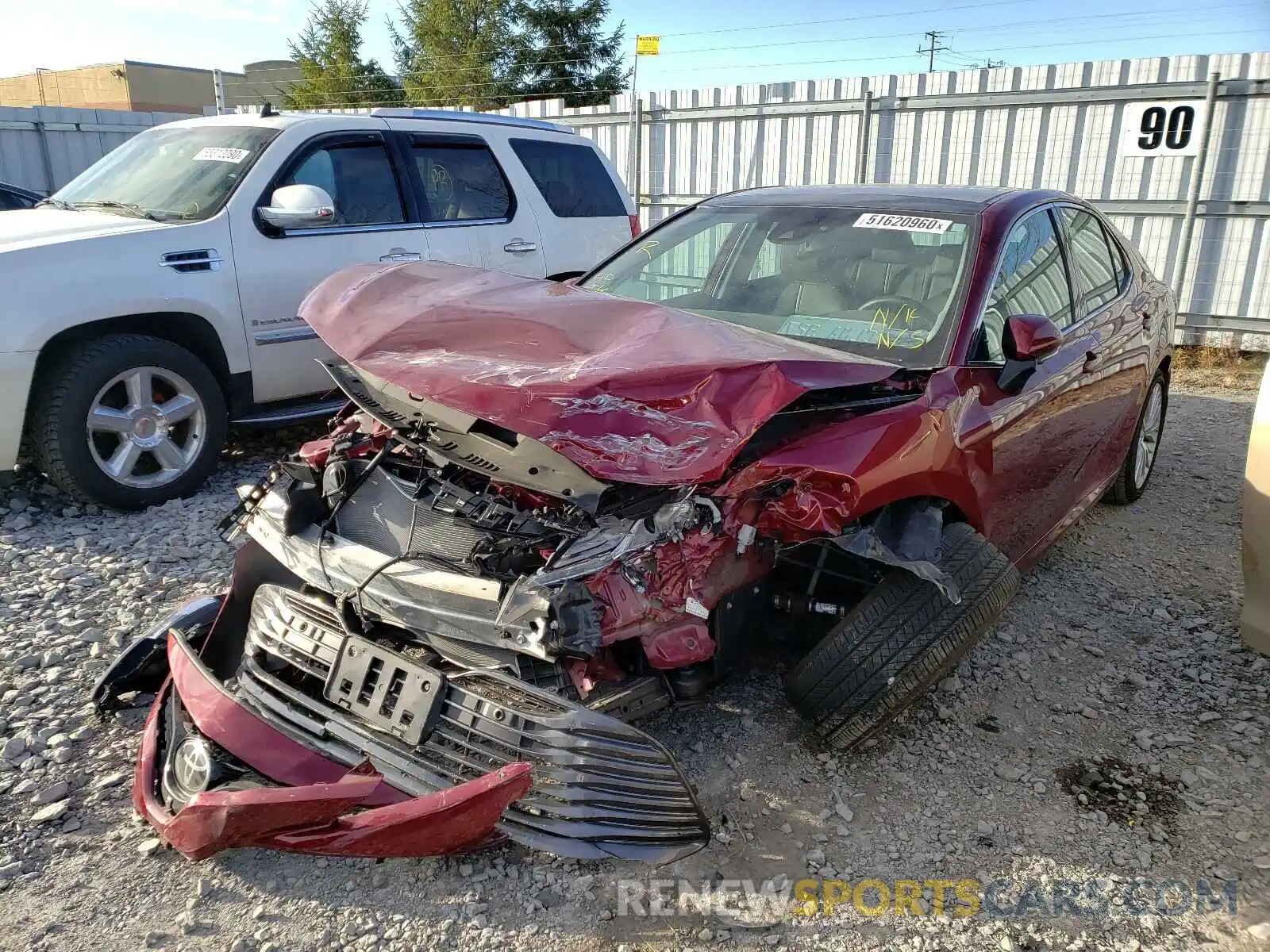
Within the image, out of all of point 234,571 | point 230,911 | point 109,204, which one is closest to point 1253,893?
point 230,911

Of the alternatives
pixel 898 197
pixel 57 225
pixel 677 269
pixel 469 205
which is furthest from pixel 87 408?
pixel 898 197

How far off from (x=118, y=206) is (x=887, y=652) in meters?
5.05

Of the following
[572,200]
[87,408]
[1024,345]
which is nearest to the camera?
[1024,345]

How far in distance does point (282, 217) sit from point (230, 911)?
3.80 metres

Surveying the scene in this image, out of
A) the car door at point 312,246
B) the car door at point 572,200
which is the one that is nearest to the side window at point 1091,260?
the car door at point 572,200

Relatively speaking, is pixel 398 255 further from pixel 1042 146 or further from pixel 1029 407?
pixel 1042 146

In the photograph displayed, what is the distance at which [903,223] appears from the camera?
366cm

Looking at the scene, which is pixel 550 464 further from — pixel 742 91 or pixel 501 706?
pixel 742 91

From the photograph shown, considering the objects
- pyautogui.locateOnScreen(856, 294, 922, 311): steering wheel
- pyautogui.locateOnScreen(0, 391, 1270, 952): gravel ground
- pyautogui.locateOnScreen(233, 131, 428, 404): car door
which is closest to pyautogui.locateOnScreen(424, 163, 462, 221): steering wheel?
pyautogui.locateOnScreen(233, 131, 428, 404): car door

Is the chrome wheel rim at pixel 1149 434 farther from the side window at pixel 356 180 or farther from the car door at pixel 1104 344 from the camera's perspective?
the side window at pixel 356 180

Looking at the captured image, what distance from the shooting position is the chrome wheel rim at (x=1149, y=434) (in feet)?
17.3

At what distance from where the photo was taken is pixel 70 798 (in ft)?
9.01

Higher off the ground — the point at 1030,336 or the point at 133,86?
the point at 133,86

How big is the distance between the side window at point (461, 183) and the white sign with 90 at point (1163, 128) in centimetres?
662
